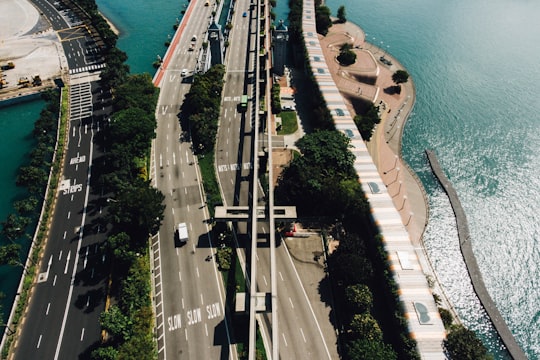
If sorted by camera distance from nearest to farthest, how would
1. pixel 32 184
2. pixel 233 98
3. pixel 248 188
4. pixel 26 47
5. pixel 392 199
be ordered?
pixel 32 184, pixel 392 199, pixel 248 188, pixel 233 98, pixel 26 47

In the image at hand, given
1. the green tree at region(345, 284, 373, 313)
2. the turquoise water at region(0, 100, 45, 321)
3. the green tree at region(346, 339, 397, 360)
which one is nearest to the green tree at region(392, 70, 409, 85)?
the green tree at region(345, 284, 373, 313)

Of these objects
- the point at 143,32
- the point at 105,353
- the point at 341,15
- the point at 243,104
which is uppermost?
the point at 341,15

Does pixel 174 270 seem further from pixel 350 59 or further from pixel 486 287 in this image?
pixel 350 59

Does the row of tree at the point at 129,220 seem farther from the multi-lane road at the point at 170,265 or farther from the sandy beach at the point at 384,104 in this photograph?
the sandy beach at the point at 384,104

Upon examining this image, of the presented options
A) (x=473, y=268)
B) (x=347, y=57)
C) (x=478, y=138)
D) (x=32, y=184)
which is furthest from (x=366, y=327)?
(x=347, y=57)

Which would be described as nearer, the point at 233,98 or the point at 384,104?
Result: the point at 233,98

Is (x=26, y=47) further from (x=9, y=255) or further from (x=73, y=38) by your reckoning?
(x=9, y=255)
